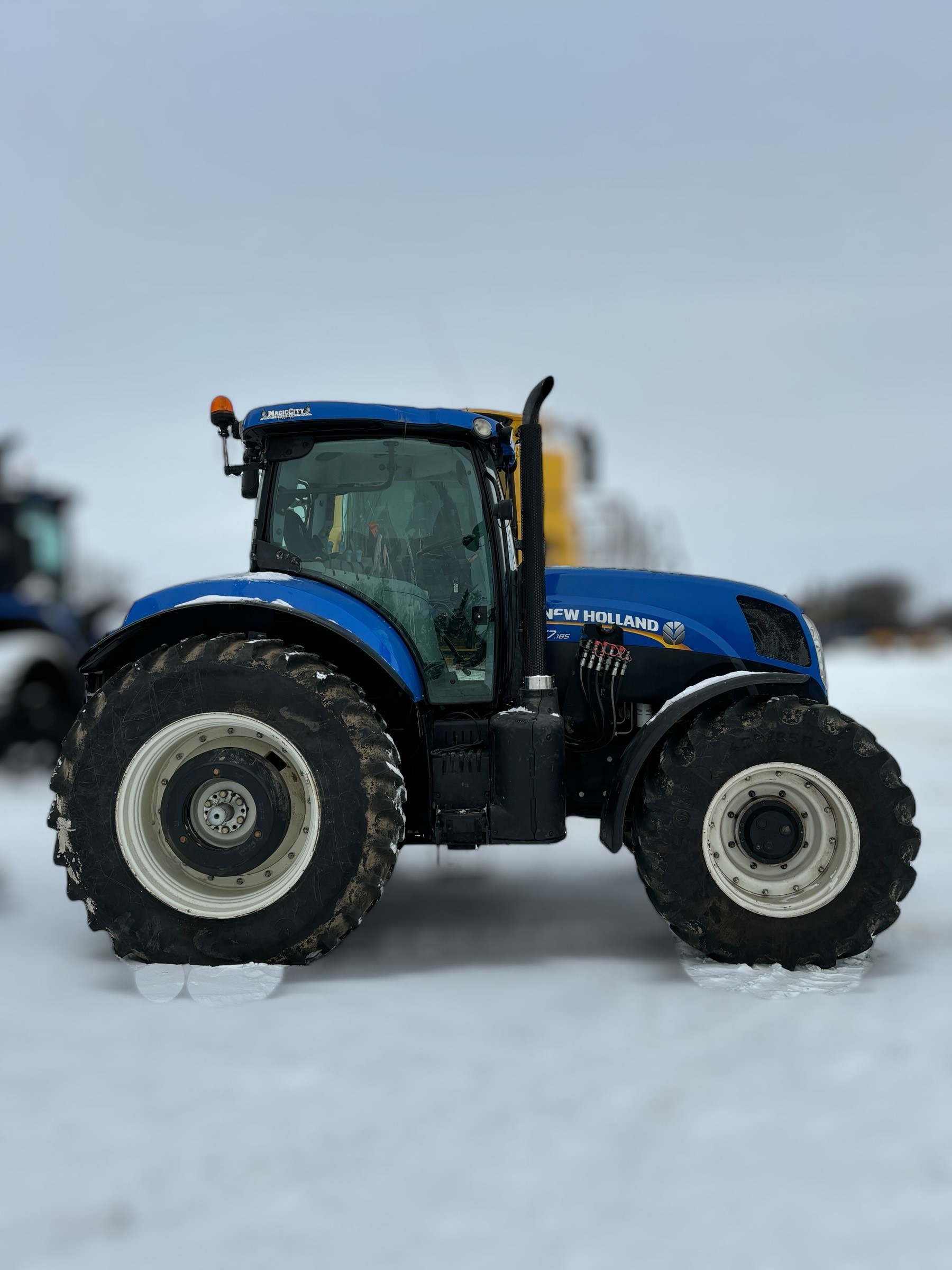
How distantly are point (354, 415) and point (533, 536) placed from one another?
0.84 m

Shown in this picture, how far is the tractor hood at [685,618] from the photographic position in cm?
454

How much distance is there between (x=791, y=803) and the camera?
13.1 feet

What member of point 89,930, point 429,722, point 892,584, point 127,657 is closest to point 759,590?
point 429,722

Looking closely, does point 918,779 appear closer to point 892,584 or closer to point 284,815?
point 284,815

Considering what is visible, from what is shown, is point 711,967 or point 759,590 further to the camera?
point 759,590

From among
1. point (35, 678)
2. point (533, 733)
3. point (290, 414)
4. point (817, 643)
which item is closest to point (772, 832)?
point (533, 733)

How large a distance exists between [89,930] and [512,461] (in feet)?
8.71

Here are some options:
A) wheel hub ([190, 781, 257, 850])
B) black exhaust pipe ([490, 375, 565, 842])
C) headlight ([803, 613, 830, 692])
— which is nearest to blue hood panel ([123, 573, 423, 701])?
black exhaust pipe ([490, 375, 565, 842])

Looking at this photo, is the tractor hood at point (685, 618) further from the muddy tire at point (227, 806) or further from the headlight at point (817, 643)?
the muddy tire at point (227, 806)

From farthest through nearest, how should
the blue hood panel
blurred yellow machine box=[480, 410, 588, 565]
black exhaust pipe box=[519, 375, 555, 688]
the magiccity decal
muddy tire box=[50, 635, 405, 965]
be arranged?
blurred yellow machine box=[480, 410, 588, 565] < the magiccity decal < black exhaust pipe box=[519, 375, 555, 688] < the blue hood panel < muddy tire box=[50, 635, 405, 965]

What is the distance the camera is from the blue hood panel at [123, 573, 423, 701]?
3941 mm

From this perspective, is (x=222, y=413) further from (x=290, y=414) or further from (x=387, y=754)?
(x=387, y=754)

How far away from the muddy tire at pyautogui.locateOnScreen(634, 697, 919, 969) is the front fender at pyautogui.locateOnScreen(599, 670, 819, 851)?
8 centimetres

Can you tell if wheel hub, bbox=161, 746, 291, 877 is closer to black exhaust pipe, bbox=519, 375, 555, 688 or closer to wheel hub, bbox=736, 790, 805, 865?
black exhaust pipe, bbox=519, 375, 555, 688
